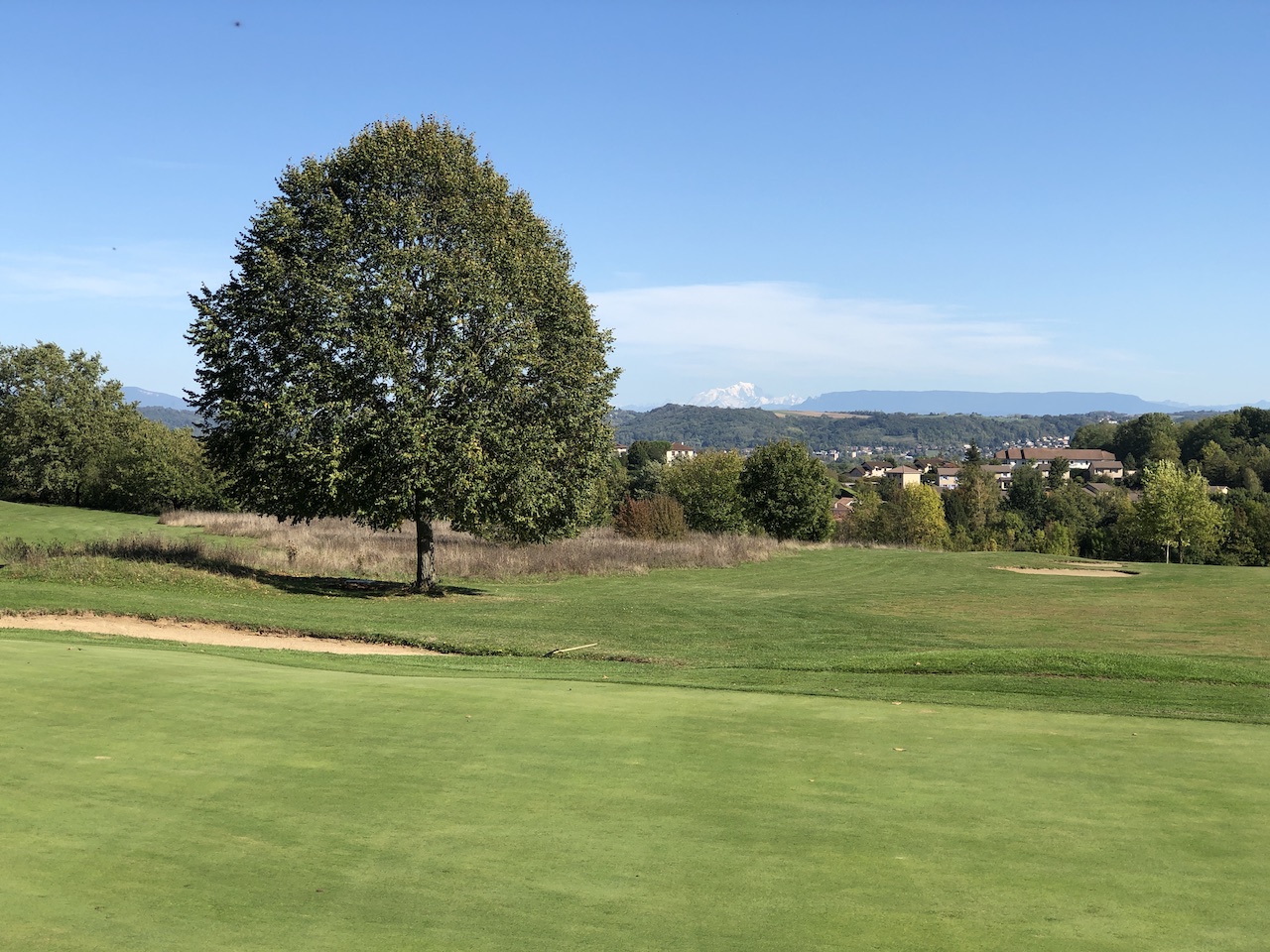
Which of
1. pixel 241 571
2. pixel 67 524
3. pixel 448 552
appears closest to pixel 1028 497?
pixel 448 552

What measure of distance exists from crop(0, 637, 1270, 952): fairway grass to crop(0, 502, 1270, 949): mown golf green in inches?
1.1

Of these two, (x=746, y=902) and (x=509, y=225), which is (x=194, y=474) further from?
(x=746, y=902)

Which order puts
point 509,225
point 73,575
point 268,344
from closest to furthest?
point 73,575 → point 268,344 → point 509,225

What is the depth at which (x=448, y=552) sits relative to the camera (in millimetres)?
39438

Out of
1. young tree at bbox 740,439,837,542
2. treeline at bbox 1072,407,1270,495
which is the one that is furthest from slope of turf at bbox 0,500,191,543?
treeline at bbox 1072,407,1270,495

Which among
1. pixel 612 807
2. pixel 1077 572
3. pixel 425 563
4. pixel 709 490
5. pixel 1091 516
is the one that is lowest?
pixel 1091 516

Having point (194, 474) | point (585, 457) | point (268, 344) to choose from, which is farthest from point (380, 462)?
point (194, 474)

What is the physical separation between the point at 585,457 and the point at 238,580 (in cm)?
1014

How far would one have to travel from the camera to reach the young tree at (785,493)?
6712 cm

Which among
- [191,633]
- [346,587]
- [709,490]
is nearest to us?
Result: [191,633]

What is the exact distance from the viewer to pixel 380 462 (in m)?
26.9

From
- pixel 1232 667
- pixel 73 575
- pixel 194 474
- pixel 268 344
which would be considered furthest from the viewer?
pixel 194 474

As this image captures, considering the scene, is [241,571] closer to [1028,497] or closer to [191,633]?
[191,633]

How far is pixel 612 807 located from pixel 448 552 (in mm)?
33088
